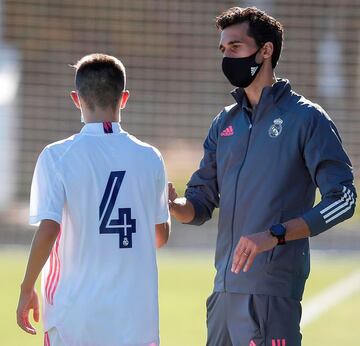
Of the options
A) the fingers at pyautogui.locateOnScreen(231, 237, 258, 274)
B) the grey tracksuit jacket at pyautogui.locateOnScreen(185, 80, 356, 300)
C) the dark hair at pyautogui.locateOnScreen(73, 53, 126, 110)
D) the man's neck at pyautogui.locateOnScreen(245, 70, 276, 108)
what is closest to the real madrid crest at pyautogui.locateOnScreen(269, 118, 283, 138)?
the grey tracksuit jacket at pyautogui.locateOnScreen(185, 80, 356, 300)

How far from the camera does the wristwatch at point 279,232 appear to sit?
17.3 ft

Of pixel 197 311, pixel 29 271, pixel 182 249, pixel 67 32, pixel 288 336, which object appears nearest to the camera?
pixel 29 271

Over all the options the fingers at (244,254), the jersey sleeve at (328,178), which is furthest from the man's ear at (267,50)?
the fingers at (244,254)

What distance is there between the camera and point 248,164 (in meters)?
5.64

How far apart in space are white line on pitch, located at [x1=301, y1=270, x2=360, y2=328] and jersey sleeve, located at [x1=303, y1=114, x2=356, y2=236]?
4.32 m

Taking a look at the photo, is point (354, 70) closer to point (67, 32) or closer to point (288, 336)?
point (67, 32)

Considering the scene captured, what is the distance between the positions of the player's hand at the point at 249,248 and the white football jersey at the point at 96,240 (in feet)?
1.26

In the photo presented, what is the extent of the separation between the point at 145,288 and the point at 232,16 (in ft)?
4.79

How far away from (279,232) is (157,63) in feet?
38.3

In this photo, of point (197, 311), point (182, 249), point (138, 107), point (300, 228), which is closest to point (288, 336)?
point (300, 228)

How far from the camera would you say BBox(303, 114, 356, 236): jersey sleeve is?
538cm

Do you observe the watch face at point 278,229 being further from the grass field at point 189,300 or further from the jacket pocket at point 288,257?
the grass field at point 189,300

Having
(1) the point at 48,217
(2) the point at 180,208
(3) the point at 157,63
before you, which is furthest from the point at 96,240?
(3) the point at 157,63

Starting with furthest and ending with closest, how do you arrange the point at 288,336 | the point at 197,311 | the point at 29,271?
the point at 197,311 → the point at 288,336 → the point at 29,271
